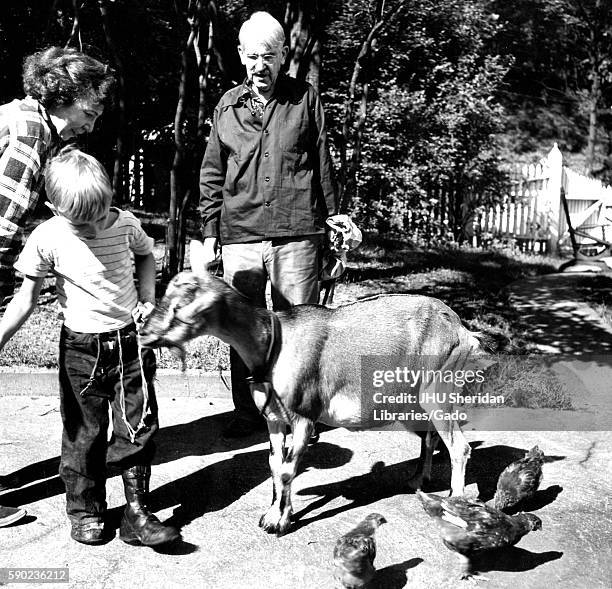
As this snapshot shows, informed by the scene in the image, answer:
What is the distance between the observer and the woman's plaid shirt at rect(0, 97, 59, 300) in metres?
3.75

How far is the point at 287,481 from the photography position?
12.9 ft

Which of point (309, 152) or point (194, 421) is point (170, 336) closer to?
point (309, 152)

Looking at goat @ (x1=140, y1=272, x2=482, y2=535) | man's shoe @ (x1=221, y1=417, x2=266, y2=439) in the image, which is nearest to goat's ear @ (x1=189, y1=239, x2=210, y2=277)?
goat @ (x1=140, y1=272, x2=482, y2=535)

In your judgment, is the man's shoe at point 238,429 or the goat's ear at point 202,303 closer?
the goat's ear at point 202,303

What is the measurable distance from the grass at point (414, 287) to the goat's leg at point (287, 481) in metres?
2.55

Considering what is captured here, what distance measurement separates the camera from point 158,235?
12.5 m


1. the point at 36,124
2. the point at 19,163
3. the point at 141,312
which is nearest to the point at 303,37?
the point at 36,124

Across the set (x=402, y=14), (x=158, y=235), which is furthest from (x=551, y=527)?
(x=402, y=14)

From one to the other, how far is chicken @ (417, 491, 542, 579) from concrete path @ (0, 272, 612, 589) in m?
0.14

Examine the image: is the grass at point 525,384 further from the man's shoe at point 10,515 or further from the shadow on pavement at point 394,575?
the man's shoe at point 10,515

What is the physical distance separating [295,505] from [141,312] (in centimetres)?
146

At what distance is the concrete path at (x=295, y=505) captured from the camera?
3602mm

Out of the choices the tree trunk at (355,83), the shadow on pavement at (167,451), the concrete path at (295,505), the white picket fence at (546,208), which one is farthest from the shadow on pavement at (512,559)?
the white picket fence at (546,208)

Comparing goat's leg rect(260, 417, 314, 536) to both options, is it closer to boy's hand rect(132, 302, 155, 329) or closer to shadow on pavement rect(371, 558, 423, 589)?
shadow on pavement rect(371, 558, 423, 589)
